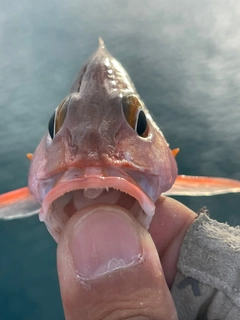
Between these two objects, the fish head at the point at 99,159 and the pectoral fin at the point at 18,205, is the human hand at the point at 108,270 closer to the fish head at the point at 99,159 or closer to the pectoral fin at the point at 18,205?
the fish head at the point at 99,159

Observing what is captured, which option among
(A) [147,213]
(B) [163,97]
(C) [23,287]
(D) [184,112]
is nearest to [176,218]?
(A) [147,213]

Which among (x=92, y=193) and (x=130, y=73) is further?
(x=130, y=73)

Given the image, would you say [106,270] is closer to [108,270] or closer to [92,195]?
[108,270]

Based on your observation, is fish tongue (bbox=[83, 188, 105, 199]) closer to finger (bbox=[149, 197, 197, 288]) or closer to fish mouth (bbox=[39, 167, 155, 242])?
fish mouth (bbox=[39, 167, 155, 242])

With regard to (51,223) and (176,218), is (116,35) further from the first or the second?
(51,223)

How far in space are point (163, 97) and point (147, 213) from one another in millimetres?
1732

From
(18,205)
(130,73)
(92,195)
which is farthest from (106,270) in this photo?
(130,73)

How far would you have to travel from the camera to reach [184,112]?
2197 mm

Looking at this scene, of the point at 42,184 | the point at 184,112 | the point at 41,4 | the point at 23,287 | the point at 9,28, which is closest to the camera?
the point at 42,184

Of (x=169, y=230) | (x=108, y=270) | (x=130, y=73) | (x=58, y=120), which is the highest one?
(x=58, y=120)

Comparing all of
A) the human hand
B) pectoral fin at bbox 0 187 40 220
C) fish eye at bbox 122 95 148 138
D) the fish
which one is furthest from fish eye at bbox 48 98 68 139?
pectoral fin at bbox 0 187 40 220

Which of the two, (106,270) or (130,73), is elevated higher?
(106,270)

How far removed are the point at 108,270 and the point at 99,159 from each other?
0.60ft

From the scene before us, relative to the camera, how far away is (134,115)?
0.79 metres
